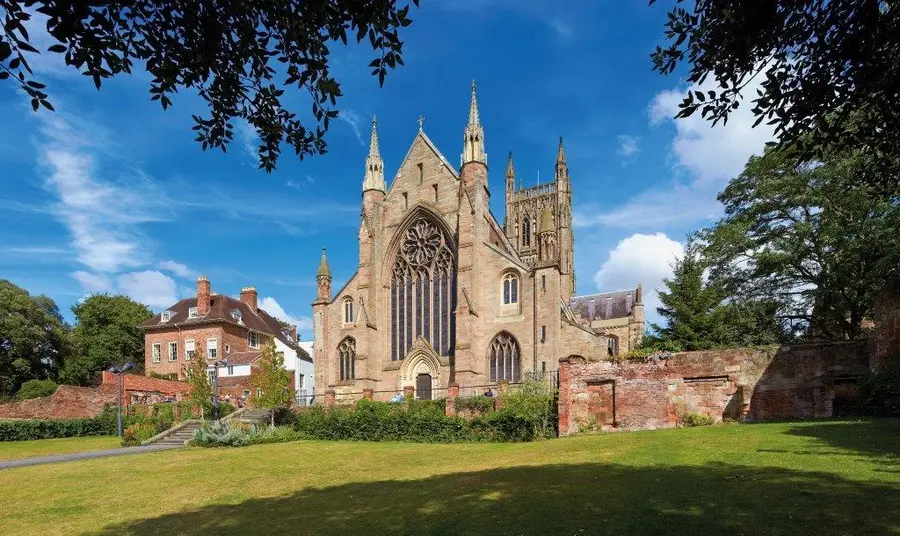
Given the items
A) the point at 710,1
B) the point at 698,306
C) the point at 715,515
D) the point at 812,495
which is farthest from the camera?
the point at 698,306

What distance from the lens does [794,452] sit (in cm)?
1145

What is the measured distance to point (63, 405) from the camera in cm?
3728

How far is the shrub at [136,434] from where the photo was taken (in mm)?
27953

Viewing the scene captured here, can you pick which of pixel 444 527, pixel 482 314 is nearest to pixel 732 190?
pixel 482 314

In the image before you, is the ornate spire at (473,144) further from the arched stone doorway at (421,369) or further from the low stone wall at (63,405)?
the low stone wall at (63,405)

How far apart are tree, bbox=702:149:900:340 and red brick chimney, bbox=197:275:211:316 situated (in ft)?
144

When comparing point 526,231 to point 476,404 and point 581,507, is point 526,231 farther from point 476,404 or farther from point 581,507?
point 581,507

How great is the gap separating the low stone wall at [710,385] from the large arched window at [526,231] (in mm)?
53798

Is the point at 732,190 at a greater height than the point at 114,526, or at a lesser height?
greater

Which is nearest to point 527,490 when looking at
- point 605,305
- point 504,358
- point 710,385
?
point 710,385

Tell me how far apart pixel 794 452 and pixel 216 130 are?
11.7 meters

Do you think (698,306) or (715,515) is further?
(698,306)

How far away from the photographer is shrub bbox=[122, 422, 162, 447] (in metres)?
28.0

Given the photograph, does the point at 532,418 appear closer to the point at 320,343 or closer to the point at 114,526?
the point at 114,526
